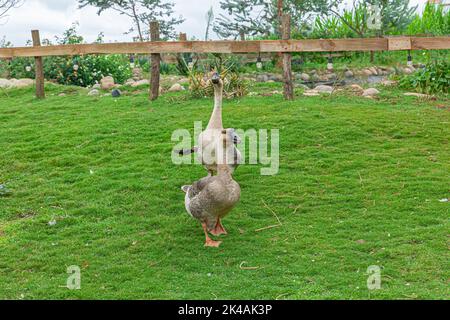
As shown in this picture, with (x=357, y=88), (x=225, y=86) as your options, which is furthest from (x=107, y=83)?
(x=357, y=88)

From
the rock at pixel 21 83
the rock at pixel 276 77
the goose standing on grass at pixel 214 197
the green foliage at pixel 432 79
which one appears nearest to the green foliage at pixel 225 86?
the green foliage at pixel 432 79

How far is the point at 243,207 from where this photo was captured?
8469mm

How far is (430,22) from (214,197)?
1878cm

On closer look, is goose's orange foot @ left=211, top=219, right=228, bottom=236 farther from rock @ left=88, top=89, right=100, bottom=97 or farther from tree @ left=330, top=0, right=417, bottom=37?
tree @ left=330, top=0, right=417, bottom=37

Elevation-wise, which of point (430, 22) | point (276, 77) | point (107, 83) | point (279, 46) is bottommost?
point (276, 77)

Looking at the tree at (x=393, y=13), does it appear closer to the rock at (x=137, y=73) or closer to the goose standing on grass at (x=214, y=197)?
the rock at (x=137, y=73)

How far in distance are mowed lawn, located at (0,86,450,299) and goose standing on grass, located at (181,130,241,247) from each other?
37 centimetres

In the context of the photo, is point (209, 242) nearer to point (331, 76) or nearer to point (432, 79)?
point (432, 79)

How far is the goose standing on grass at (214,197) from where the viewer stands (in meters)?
6.88

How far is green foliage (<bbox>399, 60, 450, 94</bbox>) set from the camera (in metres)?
14.3

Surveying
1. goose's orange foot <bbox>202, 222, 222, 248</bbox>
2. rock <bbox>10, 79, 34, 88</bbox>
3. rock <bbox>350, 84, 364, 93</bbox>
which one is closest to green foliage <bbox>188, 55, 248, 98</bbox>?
rock <bbox>350, 84, 364, 93</bbox>

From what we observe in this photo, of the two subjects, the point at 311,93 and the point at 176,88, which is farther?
the point at 176,88

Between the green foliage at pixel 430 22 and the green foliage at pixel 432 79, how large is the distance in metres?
7.55

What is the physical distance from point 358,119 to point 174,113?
11.9 feet
